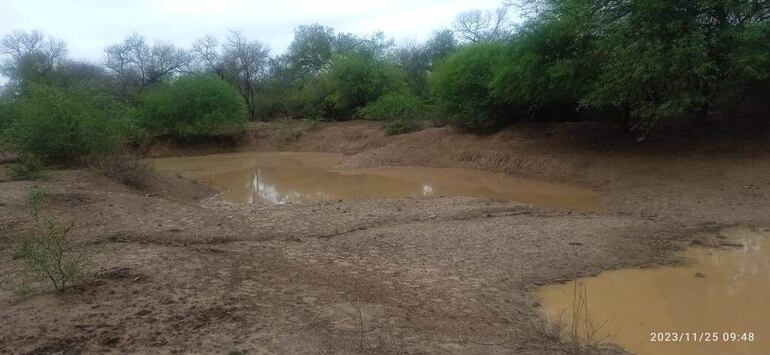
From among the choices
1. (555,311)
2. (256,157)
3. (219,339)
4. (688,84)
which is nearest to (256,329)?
(219,339)

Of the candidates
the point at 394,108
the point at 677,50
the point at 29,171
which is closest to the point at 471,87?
the point at 394,108

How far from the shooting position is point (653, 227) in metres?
10.6

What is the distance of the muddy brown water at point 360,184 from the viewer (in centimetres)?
1708

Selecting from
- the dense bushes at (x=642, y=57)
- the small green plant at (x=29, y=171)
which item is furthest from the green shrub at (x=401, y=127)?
the small green plant at (x=29, y=171)

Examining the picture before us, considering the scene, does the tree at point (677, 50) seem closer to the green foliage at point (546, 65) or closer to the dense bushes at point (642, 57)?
the dense bushes at point (642, 57)

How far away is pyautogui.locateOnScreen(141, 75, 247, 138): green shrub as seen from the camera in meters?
35.8

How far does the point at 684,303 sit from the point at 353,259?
4.69m

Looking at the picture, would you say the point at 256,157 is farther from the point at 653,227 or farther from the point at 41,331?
the point at 41,331

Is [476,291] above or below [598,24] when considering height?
below

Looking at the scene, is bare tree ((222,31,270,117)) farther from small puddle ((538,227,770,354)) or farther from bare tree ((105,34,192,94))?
small puddle ((538,227,770,354))

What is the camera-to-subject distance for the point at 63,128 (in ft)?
62.7

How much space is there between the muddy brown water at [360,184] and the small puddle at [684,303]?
622 cm

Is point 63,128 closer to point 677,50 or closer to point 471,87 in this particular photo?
point 471,87

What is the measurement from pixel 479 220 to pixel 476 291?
186 inches
